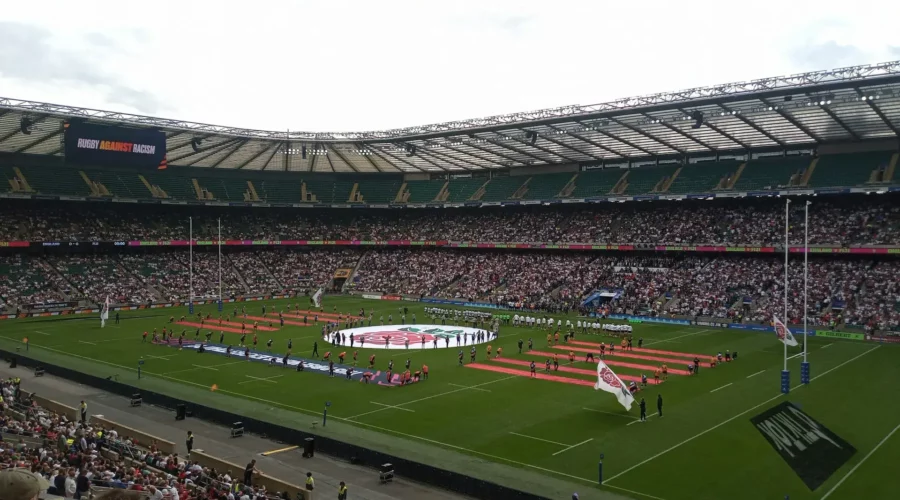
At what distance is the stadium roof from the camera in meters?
48.9

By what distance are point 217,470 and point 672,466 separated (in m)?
15.4

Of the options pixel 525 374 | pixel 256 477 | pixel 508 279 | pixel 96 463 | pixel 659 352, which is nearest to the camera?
pixel 96 463

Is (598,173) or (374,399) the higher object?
(598,173)

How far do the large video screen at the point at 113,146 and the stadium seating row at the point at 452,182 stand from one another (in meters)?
9.37

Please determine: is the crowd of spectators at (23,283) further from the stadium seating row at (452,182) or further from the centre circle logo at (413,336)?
the centre circle logo at (413,336)

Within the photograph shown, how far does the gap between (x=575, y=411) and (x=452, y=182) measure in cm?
6577

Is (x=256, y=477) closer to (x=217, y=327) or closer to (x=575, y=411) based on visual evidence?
(x=575, y=411)

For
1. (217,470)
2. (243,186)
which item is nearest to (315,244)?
(243,186)

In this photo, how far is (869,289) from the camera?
5519cm

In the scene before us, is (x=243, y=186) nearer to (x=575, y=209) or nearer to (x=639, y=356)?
(x=575, y=209)

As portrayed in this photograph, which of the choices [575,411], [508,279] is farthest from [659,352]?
[508,279]

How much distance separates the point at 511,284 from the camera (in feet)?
251

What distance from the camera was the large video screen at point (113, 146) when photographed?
211ft

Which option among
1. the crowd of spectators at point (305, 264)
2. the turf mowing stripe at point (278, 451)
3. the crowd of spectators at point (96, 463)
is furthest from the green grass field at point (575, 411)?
the crowd of spectators at point (305, 264)
